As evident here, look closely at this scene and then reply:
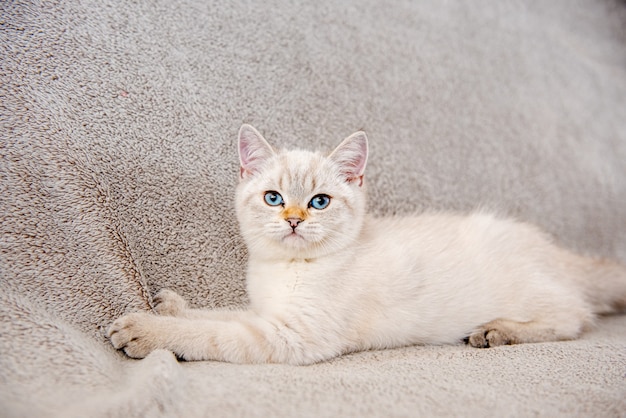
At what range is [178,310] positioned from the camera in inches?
56.8

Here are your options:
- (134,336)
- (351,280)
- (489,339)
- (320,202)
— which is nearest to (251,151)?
(320,202)

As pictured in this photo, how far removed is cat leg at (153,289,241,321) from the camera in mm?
1434

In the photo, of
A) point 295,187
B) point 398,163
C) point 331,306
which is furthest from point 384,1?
point 331,306

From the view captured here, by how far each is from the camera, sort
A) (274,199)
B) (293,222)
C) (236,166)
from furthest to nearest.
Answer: (236,166) → (274,199) → (293,222)

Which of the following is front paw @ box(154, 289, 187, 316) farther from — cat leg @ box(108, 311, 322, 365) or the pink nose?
the pink nose

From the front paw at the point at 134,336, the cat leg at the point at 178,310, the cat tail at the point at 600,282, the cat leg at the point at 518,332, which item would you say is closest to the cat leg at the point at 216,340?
the front paw at the point at 134,336

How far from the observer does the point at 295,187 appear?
1487 millimetres

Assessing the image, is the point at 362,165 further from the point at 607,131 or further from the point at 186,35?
the point at 607,131

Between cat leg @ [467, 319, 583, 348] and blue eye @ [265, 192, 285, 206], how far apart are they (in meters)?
0.75

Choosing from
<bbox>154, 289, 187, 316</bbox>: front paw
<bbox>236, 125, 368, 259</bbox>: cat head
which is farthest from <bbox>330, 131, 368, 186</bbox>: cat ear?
<bbox>154, 289, 187, 316</bbox>: front paw

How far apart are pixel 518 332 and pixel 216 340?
0.96m

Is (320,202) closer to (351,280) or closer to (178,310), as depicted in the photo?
(351,280)

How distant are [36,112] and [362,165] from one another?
38.9 inches

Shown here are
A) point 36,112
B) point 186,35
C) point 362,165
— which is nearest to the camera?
point 36,112
